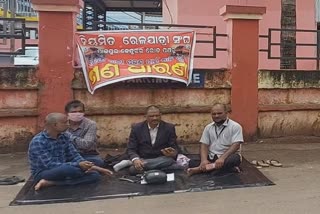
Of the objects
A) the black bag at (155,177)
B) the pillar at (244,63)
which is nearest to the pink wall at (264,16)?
the pillar at (244,63)

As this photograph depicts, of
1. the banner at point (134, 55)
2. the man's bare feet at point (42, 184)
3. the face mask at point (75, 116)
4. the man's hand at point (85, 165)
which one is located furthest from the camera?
the banner at point (134, 55)

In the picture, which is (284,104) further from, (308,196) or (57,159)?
(57,159)

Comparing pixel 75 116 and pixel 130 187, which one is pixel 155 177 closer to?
pixel 130 187

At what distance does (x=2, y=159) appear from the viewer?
7.76m

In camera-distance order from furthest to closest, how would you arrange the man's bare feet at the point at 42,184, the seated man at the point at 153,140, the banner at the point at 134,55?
the banner at the point at 134,55 → the seated man at the point at 153,140 → the man's bare feet at the point at 42,184

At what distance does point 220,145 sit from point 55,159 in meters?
2.20

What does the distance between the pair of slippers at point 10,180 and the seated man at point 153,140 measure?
1514 mm

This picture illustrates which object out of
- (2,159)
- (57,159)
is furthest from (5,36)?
(57,159)

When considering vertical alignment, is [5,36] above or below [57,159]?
above

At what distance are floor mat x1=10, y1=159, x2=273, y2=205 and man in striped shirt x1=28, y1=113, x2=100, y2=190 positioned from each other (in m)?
0.11

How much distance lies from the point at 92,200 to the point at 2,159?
2.95 metres

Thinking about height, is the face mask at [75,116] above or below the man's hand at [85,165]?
above

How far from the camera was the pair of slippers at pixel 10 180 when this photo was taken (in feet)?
20.5

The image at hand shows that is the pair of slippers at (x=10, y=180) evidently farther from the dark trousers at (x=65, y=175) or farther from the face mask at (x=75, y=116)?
the face mask at (x=75, y=116)
